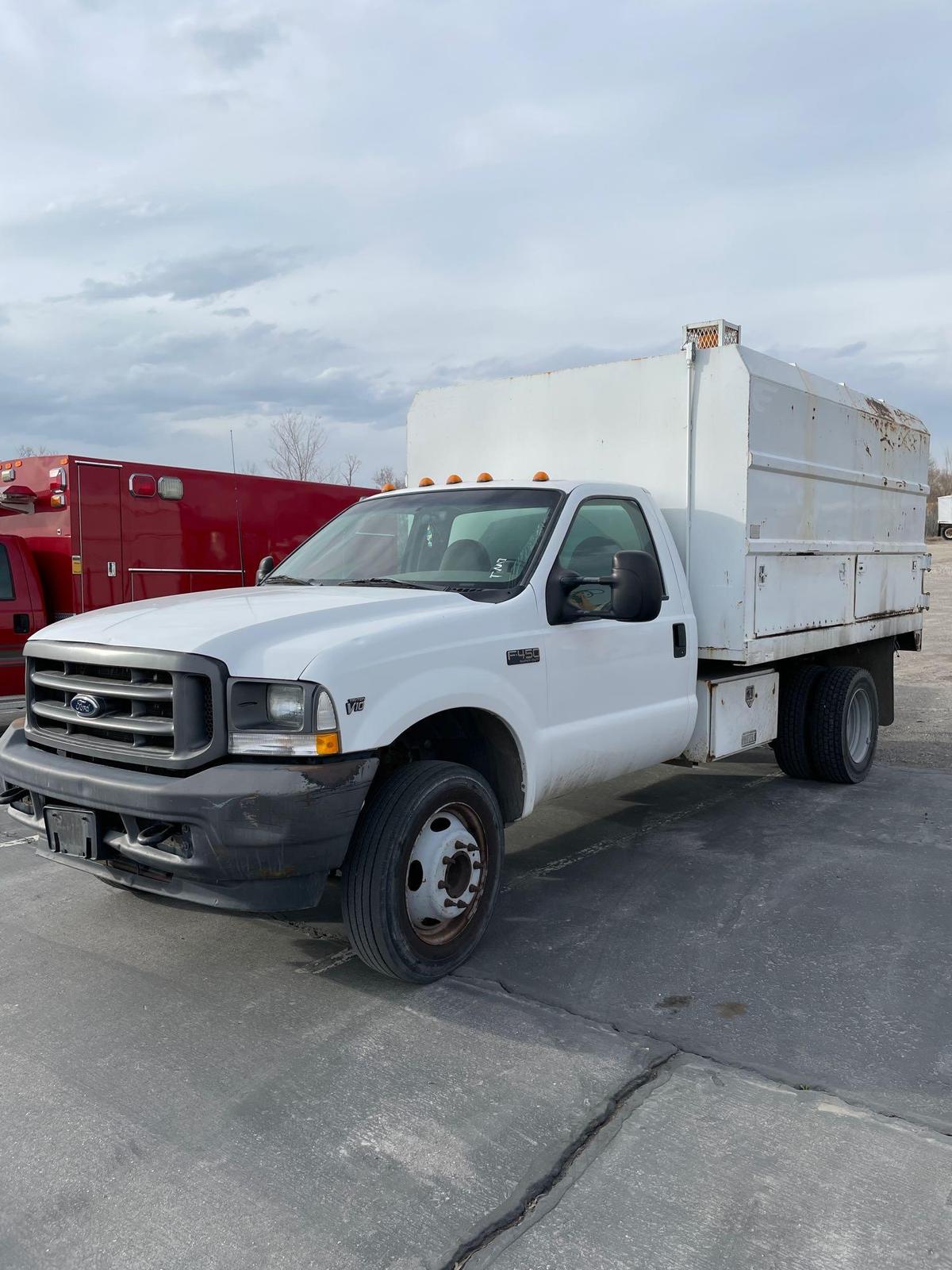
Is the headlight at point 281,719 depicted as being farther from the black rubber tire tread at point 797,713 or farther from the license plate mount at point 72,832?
the black rubber tire tread at point 797,713

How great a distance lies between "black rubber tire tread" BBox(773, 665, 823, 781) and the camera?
285 inches

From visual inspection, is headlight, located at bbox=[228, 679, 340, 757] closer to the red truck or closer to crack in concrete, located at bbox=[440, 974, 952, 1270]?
crack in concrete, located at bbox=[440, 974, 952, 1270]

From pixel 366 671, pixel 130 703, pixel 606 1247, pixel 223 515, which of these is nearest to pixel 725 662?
pixel 366 671

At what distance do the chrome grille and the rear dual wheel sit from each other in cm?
469

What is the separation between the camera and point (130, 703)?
3.85m

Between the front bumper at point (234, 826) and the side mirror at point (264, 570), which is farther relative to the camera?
the side mirror at point (264, 570)

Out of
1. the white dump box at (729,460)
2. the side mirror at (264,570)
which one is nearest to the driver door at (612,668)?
the white dump box at (729,460)

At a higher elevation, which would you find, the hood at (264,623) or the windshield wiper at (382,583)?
the windshield wiper at (382,583)

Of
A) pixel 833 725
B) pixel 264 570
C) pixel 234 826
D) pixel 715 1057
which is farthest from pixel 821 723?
pixel 234 826

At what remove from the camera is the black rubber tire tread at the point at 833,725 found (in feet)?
23.4

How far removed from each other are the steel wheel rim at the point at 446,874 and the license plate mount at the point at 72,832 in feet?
3.78

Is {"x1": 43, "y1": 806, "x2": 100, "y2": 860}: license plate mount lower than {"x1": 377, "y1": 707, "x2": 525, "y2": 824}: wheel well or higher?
lower

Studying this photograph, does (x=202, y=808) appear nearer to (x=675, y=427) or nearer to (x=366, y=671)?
(x=366, y=671)

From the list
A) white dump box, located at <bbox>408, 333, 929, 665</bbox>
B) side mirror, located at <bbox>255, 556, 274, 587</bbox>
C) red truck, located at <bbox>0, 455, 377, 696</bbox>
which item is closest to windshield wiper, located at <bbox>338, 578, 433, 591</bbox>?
side mirror, located at <bbox>255, 556, 274, 587</bbox>
